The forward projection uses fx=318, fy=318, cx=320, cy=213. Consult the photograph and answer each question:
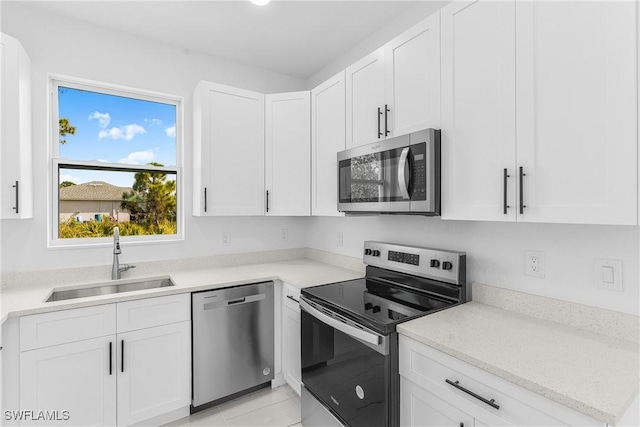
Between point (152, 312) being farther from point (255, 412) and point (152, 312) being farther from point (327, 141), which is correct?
point (327, 141)

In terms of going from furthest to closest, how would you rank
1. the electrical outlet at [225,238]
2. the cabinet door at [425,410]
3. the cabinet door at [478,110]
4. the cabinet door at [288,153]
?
the electrical outlet at [225,238] → the cabinet door at [288,153] → the cabinet door at [478,110] → the cabinet door at [425,410]

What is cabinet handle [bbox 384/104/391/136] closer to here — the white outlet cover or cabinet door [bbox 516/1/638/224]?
cabinet door [bbox 516/1/638/224]

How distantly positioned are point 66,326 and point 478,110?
238 cm

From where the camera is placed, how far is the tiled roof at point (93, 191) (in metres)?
2.38

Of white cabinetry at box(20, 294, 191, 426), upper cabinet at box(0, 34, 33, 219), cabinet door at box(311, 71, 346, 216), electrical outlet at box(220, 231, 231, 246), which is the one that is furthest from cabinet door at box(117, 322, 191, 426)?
cabinet door at box(311, 71, 346, 216)

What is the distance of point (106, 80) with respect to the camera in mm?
2391

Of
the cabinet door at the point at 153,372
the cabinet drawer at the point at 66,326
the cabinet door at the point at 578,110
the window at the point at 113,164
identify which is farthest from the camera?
the window at the point at 113,164

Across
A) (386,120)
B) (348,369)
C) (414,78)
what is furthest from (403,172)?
(348,369)

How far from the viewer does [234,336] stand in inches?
88.4

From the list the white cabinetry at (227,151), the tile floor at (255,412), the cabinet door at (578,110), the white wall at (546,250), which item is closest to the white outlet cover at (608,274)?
the white wall at (546,250)

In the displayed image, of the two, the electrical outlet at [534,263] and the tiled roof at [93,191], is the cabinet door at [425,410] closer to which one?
the electrical outlet at [534,263]

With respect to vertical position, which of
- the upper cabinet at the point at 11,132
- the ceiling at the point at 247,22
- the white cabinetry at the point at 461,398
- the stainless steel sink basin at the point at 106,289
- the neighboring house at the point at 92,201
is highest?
the ceiling at the point at 247,22

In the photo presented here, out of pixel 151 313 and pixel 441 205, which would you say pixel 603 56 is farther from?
pixel 151 313

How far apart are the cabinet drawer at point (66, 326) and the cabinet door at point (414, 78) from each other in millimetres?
1990
